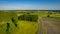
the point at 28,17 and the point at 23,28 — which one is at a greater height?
the point at 28,17

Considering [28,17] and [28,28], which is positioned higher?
[28,17]

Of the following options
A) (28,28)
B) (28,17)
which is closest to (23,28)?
(28,28)

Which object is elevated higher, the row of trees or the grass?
the row of trees

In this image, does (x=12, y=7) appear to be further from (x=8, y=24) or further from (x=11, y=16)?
(x=8, y=24)

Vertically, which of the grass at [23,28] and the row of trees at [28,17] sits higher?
the row of trees at [28,17]

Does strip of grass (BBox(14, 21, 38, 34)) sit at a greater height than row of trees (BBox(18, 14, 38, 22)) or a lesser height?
lesser

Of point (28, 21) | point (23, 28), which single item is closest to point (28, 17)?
point (28, 21)

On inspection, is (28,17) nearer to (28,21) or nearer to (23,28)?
(28,21)

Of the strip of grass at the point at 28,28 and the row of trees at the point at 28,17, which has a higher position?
the row of trees at the point at 28,17
